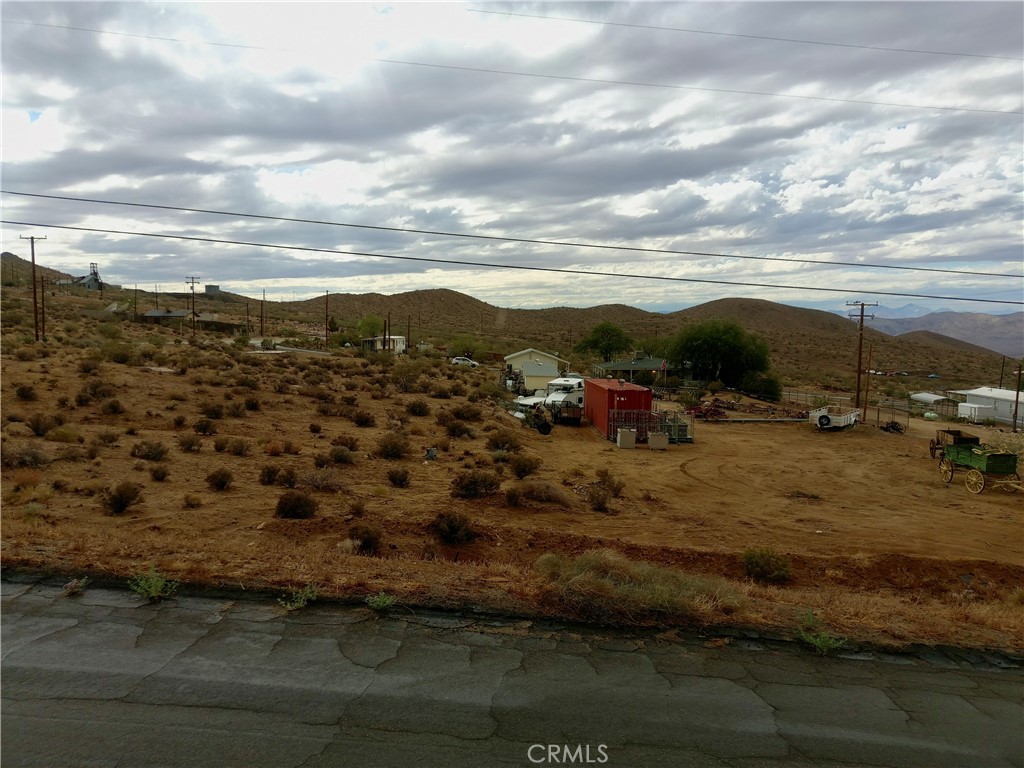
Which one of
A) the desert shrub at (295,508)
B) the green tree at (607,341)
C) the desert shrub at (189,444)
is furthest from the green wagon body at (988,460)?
the green tree at (607,341)

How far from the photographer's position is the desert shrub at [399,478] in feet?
68.9

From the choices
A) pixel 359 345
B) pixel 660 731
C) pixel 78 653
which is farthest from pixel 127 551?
pixel 359 345

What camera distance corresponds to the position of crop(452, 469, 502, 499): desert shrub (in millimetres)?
20297

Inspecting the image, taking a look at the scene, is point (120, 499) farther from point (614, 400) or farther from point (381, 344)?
point (381, 344)

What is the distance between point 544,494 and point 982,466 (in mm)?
19219

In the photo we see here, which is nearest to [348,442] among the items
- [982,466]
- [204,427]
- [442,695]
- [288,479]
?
[204,427]

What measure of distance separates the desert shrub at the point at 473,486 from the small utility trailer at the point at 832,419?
31.4 metres

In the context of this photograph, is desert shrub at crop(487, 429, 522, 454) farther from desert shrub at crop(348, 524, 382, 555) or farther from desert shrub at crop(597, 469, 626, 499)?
desert shrub at crop(348, 524, 382, 555)

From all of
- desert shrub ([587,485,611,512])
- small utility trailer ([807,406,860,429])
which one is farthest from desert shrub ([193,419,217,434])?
small utility trailer ([807,406,860,429])

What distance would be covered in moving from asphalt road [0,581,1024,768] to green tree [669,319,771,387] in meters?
63.6

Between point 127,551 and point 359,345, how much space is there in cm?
7817

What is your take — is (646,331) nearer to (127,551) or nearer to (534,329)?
(534,329)

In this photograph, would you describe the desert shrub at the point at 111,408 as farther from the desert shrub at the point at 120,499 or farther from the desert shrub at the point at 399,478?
the desert shrub at the point at 399,478

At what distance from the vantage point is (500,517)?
1842 cm
